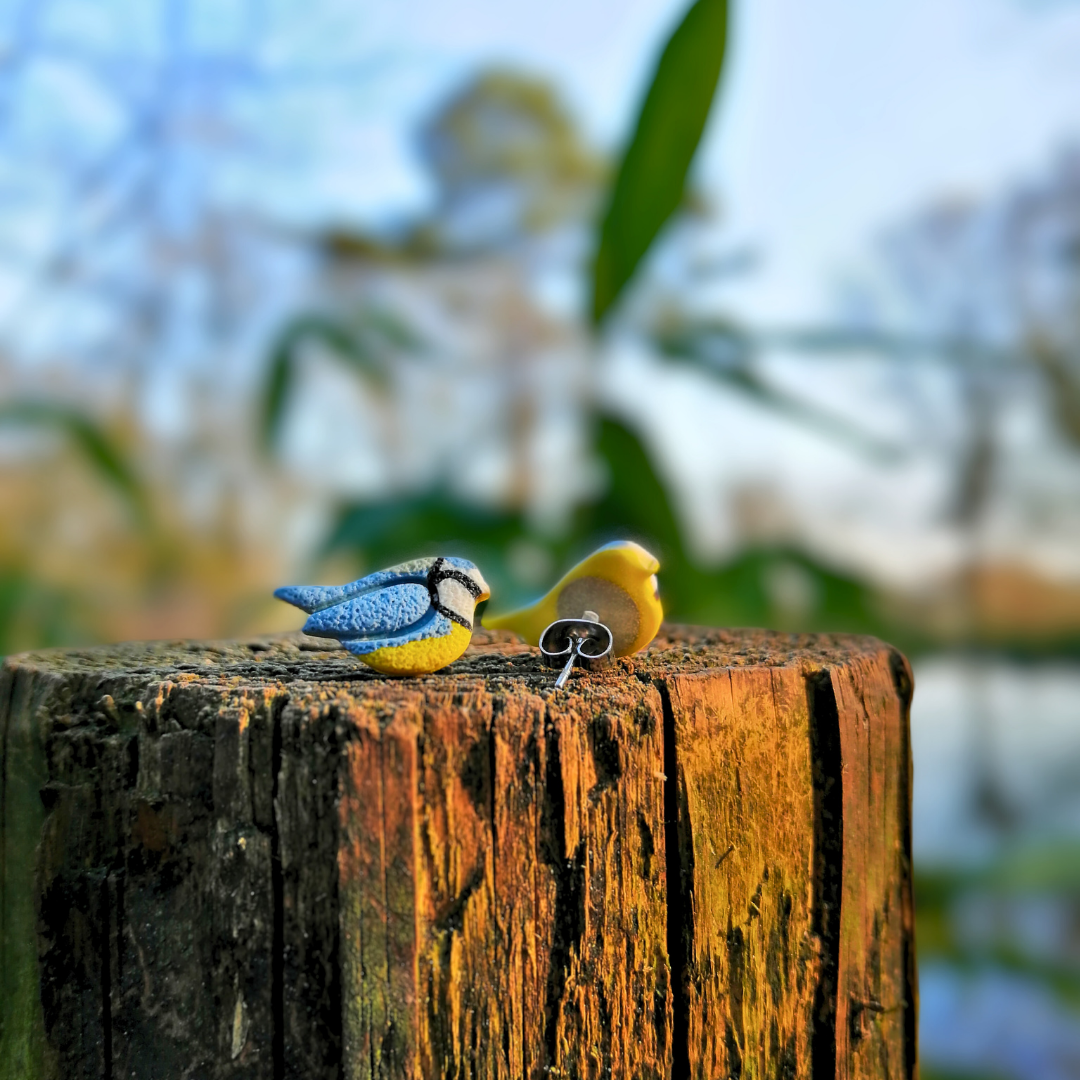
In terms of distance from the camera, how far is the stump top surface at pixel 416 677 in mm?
541

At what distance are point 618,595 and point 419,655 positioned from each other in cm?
14

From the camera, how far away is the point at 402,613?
0.54 metres

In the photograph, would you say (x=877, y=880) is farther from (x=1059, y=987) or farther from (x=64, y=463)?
(x=64, y=463)

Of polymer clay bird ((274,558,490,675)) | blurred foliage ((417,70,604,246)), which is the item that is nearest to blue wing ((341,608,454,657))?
polymer clay bird ((274,558,490,675))

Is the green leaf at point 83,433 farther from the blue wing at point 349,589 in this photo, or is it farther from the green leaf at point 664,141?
the blue wing at point 349,589

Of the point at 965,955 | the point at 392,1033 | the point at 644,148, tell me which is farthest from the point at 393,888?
the point at 965,955

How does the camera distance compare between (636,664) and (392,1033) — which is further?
(636,664)

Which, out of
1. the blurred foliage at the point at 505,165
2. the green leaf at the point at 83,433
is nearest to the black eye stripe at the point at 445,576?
the green leaf at the point at 83,433

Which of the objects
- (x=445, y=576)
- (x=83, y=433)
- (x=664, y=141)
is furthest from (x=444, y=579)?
(x=83, y=433)

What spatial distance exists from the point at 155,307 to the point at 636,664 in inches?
61.3

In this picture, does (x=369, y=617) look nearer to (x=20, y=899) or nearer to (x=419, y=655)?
(x=419, y=655)

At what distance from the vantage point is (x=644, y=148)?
1220 millimetres

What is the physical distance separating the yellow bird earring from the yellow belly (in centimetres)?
6

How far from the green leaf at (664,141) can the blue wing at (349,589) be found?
0.82m
